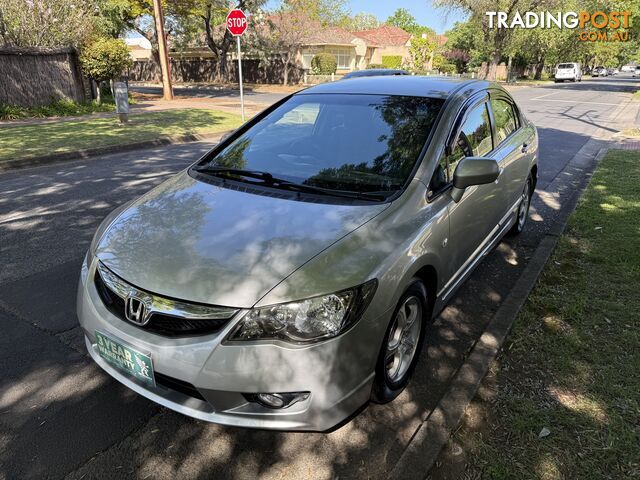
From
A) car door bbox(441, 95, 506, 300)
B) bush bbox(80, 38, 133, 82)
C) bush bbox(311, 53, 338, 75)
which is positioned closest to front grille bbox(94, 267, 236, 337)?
car door bbox(441, 95, 506, 300)

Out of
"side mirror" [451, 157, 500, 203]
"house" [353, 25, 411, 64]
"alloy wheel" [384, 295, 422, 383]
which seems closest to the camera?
"alloy wheel" [384, 295, 422, 383]

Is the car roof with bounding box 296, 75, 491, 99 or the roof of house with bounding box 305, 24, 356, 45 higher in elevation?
the roof of house with bounding box 305, 24, 356, 45

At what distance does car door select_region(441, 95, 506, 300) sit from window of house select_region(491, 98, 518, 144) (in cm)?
22

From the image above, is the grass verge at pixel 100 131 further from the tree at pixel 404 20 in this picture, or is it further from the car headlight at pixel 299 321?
the tree at pixel 404 20

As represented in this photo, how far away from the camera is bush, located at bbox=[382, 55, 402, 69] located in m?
57.6

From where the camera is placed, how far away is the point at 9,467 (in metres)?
2.18

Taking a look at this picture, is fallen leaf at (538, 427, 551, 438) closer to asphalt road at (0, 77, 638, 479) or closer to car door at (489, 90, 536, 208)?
asphalt road at (0, 77, 638, 479)

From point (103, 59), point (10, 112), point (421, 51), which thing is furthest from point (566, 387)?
point (421, 51)

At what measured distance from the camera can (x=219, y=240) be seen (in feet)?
7.63

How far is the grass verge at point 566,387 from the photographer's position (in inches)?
88.0

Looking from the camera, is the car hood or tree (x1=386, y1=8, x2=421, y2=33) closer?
A: the car hood

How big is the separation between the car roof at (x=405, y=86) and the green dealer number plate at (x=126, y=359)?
2376 mm

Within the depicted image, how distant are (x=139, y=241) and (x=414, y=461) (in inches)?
68.6

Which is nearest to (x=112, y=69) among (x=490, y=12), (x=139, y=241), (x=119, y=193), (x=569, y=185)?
(x=119, y=193)
